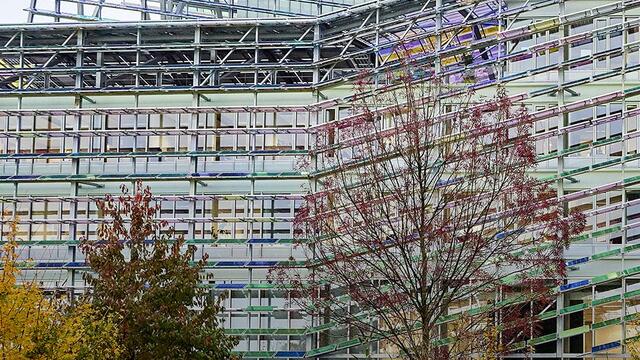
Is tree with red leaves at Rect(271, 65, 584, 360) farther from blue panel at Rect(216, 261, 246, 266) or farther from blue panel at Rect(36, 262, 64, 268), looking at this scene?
blue panel at Rect(36, 262, 64, 268)

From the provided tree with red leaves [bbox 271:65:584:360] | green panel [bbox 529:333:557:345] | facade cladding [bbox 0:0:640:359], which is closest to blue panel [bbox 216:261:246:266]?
facade cladding [bbox 0:0:640:359]

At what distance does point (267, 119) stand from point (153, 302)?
1896cm

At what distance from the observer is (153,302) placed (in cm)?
3750

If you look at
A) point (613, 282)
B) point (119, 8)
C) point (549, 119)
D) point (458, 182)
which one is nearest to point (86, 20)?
point (119, 8)

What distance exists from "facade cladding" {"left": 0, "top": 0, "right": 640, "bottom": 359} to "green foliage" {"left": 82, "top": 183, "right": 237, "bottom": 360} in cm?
1222

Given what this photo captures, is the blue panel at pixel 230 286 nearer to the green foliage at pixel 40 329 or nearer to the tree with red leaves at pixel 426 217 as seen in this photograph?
the tree with red leaves at pixel 426 217

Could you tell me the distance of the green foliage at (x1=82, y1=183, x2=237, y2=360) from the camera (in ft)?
121

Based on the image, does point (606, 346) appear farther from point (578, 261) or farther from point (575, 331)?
point (578, 261)

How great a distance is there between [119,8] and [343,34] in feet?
31.2

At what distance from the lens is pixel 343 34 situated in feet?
178

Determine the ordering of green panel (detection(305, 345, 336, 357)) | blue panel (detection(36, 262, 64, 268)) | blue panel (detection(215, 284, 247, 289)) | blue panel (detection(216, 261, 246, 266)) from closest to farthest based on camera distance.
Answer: green panel (detection(305, 345, 336, 357)) → blue panel (detection(215, 284, 247, 289)) → blue panel (detection(216, 261, 246, 266)) → blue panel (detection(36, 262, 64, 268))

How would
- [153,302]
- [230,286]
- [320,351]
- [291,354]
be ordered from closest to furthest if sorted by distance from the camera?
[153,302], [320,351], [291,354], [230,286]

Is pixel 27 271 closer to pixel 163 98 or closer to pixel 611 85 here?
pixel 163 98

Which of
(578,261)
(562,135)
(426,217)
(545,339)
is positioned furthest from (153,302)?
(562,135)
